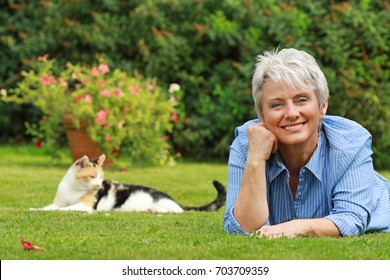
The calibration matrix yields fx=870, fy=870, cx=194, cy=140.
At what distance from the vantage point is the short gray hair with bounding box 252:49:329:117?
455 centimetres

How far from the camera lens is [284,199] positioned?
16.1 feet

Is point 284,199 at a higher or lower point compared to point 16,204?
higher

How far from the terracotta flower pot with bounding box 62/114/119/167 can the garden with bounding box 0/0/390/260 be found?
0.05 ft

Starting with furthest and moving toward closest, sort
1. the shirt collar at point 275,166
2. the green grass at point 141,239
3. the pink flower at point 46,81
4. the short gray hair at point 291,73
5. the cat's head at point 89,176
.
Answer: the pink flower at point 46,81 < the cat's head at point 89,176 < the shirt collar at point 275,166 < the short gray hair at point 291,73 < the green grass at point 141,239

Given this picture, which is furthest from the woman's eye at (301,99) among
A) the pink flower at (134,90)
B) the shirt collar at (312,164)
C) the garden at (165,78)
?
the pink flower at (134,90)

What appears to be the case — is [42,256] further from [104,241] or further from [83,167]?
[83,167]

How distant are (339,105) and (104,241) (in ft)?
25.0

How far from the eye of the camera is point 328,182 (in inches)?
190

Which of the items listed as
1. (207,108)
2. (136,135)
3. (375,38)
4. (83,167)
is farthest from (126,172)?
(375,38)

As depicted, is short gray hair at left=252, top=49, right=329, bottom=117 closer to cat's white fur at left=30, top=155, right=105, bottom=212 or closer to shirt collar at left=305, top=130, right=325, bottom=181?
shirt collar at left=305, top=130, right=325, bottom=181

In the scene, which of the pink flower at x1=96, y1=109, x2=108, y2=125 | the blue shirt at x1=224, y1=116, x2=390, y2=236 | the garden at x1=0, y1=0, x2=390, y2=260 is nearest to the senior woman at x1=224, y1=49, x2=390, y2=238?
the blue shirt at x1=224, y1=116, x2=390, y2=236

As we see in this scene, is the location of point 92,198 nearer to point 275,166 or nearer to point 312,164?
point 275,166

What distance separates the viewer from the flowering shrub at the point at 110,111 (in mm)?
10562

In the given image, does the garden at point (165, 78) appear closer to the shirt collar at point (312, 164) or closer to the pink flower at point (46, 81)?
the pink flower at point (46, 81)
